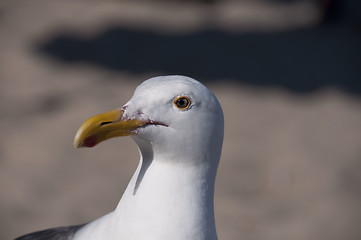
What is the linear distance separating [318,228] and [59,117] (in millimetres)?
2617

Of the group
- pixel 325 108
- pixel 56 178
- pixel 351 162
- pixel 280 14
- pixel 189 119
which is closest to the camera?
pixel 189 119

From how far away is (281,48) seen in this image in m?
6.40

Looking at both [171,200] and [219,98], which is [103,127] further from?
[219,98]

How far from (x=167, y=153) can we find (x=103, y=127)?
0.22m

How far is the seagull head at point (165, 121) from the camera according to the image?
159 centimetres

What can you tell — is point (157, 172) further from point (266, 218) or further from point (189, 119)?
point (266, 218)

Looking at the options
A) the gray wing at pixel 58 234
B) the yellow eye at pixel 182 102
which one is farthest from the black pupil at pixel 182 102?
the gray wing at pixel 58 234

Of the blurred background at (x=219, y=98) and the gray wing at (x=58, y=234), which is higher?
the blurred background at (x=219, y=98)

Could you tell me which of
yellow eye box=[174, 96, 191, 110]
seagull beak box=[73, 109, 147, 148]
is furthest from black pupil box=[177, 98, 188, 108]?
seagull beak box=[73, 109, 147, 148]

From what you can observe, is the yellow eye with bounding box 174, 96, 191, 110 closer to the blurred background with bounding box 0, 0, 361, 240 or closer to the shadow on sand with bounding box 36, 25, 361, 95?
the blurred background with bounding box 0, 0, 361, 240

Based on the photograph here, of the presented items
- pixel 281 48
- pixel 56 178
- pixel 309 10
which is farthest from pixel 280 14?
pixel 56 178

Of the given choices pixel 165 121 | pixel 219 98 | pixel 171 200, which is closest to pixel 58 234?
pixel 171 200

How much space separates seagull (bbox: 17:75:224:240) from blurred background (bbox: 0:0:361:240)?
2.17 metres

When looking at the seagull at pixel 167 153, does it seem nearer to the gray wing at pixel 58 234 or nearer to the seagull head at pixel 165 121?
the seagull head at pixel 165 121
